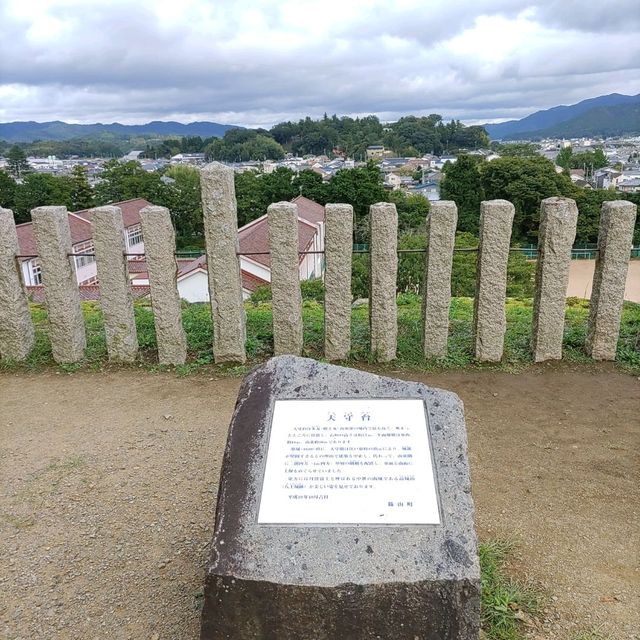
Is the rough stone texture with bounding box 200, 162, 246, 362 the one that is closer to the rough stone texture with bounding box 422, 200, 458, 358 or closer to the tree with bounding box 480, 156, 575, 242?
the rough stone texture with bounding box 422, 200, 458, 358

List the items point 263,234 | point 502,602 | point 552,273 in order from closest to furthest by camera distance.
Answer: point 502,602 → point 552,273 → point 263,234

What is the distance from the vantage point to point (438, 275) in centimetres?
680

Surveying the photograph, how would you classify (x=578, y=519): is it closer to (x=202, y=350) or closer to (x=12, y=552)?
(x=12, y=552)

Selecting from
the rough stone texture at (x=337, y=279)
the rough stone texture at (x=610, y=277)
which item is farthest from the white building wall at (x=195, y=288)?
the rough stone texture at (x=610, y=277)

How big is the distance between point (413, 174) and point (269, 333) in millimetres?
86560

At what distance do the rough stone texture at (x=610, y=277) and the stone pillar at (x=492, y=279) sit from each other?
3.56 ft

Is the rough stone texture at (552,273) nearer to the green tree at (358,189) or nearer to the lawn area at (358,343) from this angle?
the lawn area at (358,343)

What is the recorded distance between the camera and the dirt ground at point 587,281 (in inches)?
863

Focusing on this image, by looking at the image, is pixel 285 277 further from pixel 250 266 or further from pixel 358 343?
pixel 250 266

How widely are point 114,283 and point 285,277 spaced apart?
6.69 feet

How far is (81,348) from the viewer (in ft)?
24.2

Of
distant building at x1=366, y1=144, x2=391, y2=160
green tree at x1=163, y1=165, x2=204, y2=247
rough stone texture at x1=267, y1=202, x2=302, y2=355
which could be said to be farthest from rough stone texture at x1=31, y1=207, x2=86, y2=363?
distant building at x1=366, y1=144, x2=391, y2=160

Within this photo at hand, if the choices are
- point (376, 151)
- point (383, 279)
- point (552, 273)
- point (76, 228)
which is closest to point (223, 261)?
point (383, 279)

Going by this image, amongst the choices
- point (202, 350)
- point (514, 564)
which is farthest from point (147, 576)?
point (202, 350)
